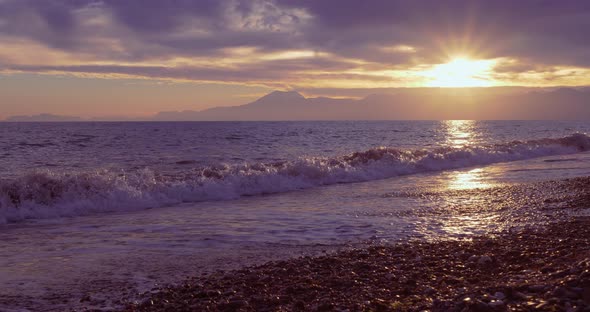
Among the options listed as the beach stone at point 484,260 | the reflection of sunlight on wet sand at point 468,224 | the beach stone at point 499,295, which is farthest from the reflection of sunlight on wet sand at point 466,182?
the beach stone at point 499,295

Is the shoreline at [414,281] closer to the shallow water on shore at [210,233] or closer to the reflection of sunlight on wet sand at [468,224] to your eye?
the shallow water on shore at [210,233]

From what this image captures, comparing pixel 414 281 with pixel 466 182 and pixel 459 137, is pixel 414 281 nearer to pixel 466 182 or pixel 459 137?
pixel 466 182

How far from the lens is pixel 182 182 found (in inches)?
667

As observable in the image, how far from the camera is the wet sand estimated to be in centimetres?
497

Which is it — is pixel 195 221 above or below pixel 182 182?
below

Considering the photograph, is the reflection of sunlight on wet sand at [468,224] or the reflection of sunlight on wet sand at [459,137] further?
the reflection of sunlight on wet sand at [459,137]

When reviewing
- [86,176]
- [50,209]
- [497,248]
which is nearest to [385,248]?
[497,248]

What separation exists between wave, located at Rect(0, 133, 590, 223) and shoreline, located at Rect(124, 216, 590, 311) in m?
8.46

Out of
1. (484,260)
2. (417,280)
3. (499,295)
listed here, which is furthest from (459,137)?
(499,295)

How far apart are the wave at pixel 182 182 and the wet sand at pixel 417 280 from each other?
8.41 metres

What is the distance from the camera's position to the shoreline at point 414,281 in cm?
495

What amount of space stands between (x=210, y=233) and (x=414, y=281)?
4996 mm

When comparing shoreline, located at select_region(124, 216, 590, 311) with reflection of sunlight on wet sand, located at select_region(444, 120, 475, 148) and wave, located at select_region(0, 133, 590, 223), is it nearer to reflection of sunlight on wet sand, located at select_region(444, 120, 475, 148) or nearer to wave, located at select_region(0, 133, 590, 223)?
wave, located at select_region(0, 133, 590, 223)

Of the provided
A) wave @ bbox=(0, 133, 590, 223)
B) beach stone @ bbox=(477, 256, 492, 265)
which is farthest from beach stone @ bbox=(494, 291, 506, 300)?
wave @ bbox=(0, 133, 590, 223)
